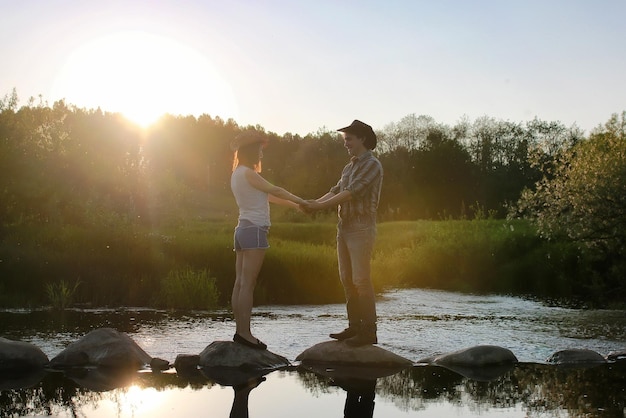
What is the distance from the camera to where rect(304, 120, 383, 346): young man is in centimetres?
896

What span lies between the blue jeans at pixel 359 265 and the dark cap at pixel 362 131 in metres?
0.97

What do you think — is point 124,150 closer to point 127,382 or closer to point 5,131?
point 5,131

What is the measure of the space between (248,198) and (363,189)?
1312 mm

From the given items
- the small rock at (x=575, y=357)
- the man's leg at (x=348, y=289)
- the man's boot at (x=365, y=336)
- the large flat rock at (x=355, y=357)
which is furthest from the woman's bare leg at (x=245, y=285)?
the small rock at (x=575, y=357)

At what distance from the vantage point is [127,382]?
8109 mm

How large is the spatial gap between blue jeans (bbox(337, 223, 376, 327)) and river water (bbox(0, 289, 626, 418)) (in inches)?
36.1

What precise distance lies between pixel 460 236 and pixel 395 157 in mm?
42101

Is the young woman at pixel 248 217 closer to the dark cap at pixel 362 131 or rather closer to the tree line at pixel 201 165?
the dark cap at pixel 362 131

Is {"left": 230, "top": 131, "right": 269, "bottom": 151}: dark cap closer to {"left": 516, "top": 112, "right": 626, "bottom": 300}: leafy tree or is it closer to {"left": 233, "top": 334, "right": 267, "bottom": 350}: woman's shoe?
{"left": 233, "top": 334, "right": 267, "bottom": 350}: woman's shoe

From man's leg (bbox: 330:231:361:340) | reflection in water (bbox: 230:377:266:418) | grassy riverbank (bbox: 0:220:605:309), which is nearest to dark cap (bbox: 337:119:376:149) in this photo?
Result: man's leg (bbox: 330:231:361:340)

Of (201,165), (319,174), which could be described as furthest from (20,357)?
(201,165)

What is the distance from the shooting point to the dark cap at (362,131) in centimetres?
910

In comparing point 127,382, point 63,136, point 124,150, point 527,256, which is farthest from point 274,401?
point 124,150

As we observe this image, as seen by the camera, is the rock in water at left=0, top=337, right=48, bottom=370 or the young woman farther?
the rock in water at left=0, top=337, right=48, bottom=370
